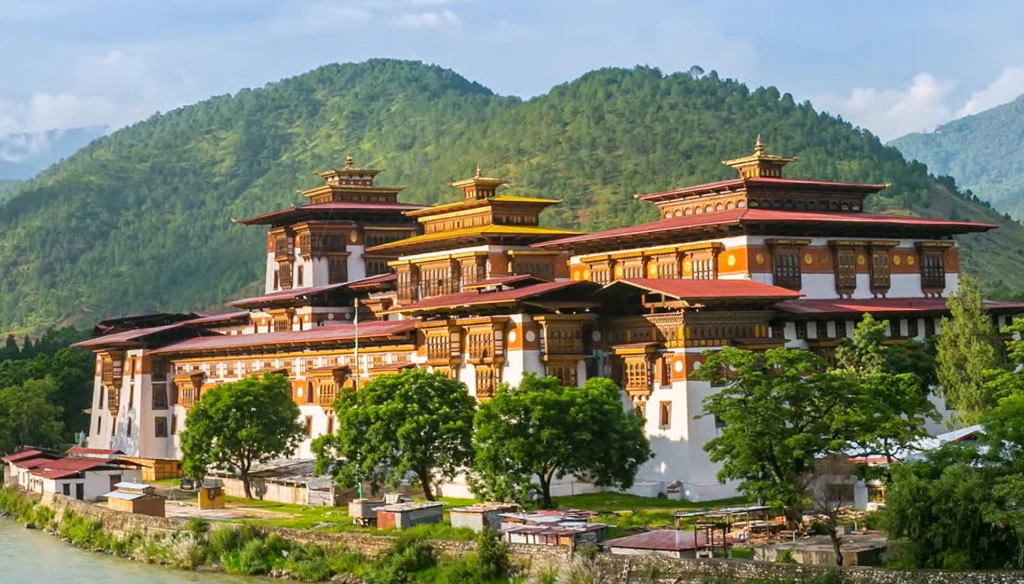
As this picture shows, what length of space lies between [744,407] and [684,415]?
10.6 meters

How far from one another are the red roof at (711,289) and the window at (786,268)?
135 inches

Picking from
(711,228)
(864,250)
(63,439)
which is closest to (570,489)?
(711,228)

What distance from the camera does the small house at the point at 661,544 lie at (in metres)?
42.5

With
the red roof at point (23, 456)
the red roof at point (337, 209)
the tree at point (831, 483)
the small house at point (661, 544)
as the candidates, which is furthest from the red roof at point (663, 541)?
the red roof at point (337, 209)

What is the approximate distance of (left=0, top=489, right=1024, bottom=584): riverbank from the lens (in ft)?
131

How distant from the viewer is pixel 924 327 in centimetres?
6512

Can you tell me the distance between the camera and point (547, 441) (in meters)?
52.9

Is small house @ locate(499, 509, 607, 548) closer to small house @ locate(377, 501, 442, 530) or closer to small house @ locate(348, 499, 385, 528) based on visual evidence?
small house @ locate(377, 501, 442, 530)

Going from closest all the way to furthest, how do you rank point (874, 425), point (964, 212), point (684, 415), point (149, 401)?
point (874, 425) < point (684, 415) < point (149, 401) < point (964, 212)

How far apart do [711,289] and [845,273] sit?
401 inches

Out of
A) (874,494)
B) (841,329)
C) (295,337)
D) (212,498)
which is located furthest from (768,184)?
(212,498)

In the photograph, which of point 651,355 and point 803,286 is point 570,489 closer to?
point 651,355

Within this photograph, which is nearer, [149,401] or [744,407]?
[744,407]

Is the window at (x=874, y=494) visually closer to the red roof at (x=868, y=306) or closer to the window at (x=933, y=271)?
the red roof at (x=868, y=306)
